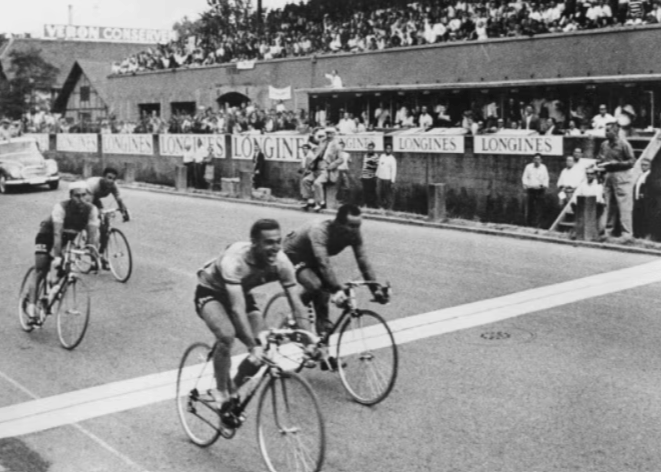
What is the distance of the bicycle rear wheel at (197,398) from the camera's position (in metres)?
7.50

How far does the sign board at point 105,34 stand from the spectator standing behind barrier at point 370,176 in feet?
211

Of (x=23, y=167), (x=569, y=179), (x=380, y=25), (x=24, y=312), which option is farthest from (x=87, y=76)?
(x=24, y=312)

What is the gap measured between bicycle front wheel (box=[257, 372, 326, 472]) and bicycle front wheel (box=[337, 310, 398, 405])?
1.94 m

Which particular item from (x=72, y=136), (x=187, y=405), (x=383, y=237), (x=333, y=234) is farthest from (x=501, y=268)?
(x=72, y=136)

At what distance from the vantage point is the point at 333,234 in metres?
8.91

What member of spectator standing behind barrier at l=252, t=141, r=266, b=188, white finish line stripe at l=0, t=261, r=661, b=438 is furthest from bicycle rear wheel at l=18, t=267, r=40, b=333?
spectator standing behind barrier at l=252, t=141, r=266, b=188

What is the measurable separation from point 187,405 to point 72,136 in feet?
118

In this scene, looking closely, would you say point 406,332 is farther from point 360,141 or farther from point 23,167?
point 23,167

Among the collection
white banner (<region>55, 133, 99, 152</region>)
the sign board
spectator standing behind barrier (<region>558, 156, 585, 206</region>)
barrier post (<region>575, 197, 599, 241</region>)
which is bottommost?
barrier post (<region>575, 197, 599, 241</region>)

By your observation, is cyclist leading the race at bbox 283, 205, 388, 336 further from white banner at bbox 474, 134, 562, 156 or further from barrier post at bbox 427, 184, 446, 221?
barrier post at bbox 427, 184, 446, 221

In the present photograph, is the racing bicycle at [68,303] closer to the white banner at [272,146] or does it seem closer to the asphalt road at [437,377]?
the asphalt road at [437,377]

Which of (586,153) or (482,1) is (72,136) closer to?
(482,1)

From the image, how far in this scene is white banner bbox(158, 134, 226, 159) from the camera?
101ft

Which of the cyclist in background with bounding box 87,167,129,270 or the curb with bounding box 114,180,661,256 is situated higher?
the cyclist in background with bounding box 87,167,129,270
